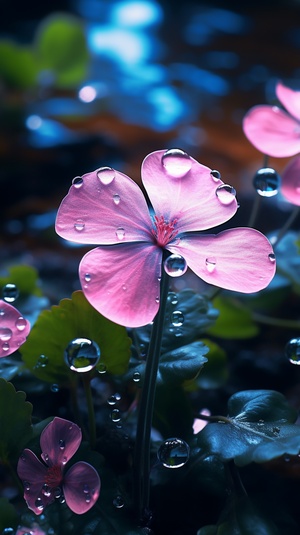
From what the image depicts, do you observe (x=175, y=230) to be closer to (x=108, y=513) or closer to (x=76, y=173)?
(x=108, y=513)

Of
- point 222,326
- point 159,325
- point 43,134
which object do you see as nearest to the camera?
point 159,325

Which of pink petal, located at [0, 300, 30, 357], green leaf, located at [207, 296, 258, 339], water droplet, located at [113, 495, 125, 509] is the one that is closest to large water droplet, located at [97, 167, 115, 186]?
pink petal, located at [0, 300, 30, 357]

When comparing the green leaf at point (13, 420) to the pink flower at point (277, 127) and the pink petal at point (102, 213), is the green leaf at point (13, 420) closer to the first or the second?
the pink petal at point (102, 213)

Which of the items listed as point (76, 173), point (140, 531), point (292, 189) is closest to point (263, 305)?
point (292, 189)

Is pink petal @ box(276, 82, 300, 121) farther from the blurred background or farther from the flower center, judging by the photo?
the blurred background

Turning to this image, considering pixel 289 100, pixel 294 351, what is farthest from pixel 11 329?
pixel 289 100

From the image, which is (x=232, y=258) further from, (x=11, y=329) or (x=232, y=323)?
(x=232, y=323)
